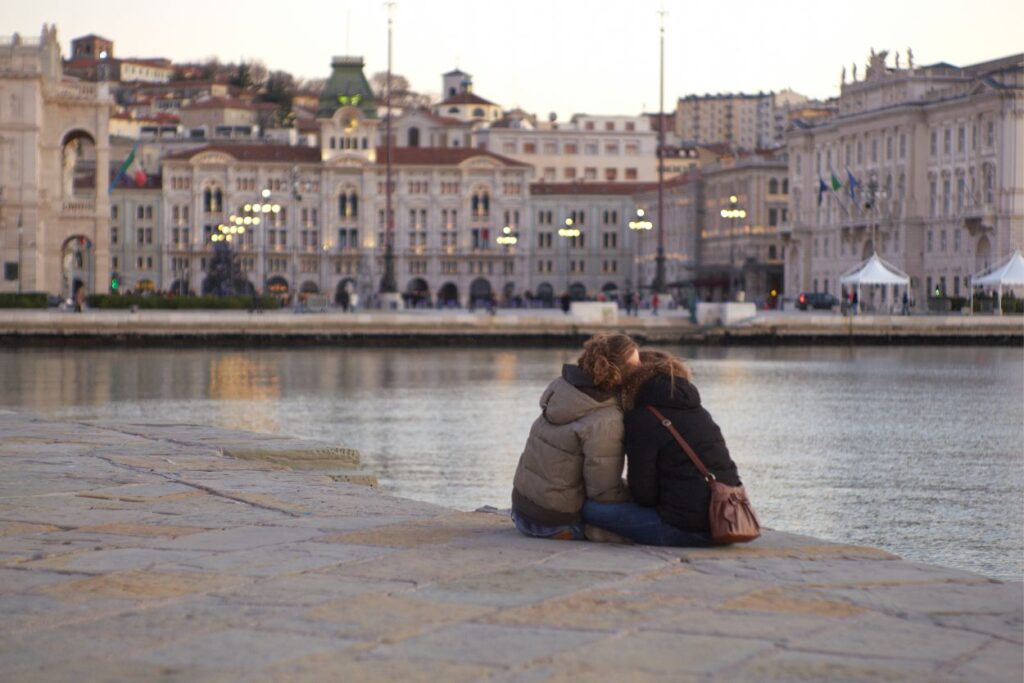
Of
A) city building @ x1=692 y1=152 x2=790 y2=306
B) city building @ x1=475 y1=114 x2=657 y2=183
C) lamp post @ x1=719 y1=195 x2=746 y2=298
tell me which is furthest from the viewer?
city building @ x1=475 y1=114 x2=657 y2=183

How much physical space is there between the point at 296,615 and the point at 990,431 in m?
25.0

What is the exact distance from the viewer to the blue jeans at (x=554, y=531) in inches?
354

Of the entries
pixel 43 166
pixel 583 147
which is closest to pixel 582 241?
pixel 583 147

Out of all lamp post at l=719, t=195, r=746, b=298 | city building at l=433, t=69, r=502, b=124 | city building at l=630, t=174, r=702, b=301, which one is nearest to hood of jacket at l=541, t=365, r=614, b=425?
lamp post at l=719, t=195, r=746, b=298

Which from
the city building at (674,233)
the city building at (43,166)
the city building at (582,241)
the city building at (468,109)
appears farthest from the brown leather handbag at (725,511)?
the city building at (468,109)

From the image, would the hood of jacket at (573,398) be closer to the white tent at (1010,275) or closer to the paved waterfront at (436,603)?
the paved waterfront at (436,603)

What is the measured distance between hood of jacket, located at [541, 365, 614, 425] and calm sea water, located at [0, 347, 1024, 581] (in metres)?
7.62

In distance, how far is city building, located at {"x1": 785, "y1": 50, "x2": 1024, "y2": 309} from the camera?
8275 cm

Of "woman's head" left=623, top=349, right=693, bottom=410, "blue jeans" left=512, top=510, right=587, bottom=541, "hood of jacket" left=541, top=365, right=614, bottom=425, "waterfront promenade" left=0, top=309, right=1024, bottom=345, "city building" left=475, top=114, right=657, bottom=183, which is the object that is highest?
"city building" left=475, top=114, right=657, bottom=183

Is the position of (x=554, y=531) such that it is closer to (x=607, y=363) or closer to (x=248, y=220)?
(x=607, y=363)

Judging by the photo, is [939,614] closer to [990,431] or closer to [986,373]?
[990,431]

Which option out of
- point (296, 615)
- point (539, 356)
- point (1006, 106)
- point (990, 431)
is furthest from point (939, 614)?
point (1006, 106)

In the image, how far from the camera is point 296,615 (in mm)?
7082

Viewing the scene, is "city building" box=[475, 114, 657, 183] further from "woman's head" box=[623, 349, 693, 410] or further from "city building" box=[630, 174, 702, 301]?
"woman's head" box=[623, 349, 693, 410]
